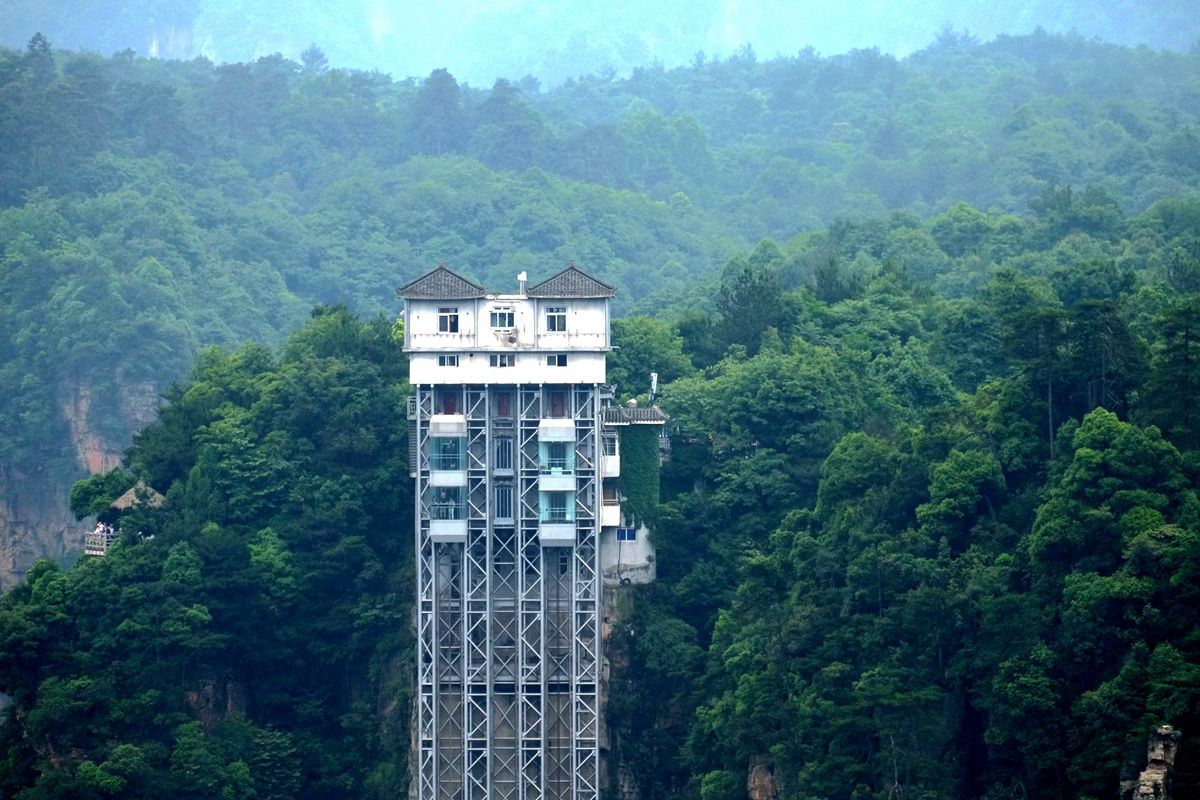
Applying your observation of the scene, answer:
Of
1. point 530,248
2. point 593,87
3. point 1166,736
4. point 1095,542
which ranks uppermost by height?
point 593,87

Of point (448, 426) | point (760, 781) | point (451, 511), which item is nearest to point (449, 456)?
point (448, 426)

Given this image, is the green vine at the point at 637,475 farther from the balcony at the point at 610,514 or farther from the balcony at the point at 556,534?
the balcony at the point at 556,534

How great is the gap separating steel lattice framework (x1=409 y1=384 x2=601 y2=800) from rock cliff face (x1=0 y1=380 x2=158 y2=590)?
33992 mm

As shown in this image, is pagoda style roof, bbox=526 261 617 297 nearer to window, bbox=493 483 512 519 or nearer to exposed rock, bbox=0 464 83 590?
window, bbox=493 483 512 519

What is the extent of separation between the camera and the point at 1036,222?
319 feet

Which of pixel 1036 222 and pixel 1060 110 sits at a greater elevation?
pixel 1060 110

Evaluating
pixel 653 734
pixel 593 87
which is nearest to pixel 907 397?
pixel 653 734

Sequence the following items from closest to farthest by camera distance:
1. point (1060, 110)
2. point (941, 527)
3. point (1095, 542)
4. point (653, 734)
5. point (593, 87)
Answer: point (1095, 542)
point (941, 527)
point (653, 734)
point (1060, 110)
point (593, 87)

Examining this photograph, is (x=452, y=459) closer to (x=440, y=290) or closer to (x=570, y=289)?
(x=440, y=290)

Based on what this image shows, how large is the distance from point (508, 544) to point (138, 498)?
36.9 ft

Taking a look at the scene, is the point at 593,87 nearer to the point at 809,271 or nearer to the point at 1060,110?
A: the point at 1060,110

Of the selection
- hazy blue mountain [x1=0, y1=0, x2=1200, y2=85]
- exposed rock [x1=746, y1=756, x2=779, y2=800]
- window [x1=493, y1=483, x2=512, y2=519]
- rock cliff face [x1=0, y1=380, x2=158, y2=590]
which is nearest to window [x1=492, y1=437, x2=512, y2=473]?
window [x1=493, y1=483, x2=512, y2=519]

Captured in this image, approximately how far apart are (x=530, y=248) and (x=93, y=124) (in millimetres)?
18202

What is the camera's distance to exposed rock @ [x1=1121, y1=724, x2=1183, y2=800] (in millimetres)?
52562
